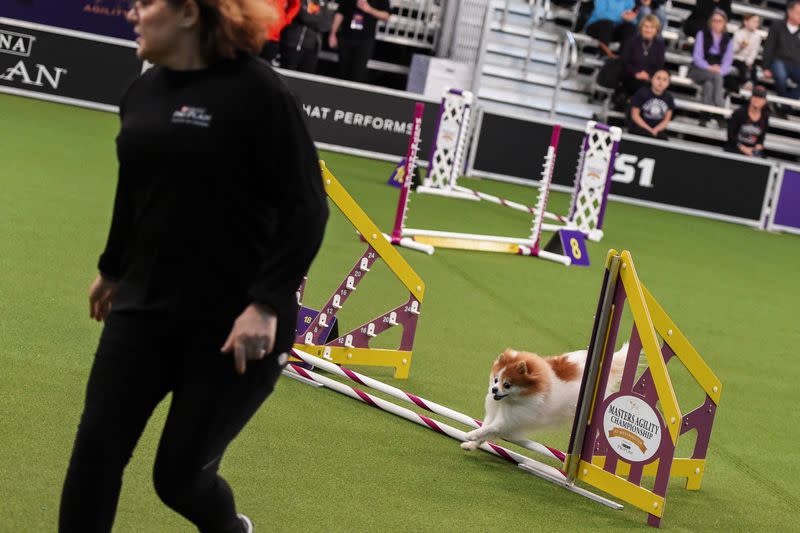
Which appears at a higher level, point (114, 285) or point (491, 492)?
point (114, 285)

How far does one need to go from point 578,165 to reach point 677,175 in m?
4.19

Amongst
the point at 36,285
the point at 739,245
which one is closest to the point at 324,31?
the point at 739,245

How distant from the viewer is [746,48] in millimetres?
19750

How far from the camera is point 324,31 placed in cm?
1719

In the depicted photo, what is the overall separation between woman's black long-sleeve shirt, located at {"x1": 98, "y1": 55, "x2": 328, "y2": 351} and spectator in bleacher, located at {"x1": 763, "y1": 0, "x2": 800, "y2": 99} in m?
18.1

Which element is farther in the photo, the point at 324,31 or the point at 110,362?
the point at 324,31

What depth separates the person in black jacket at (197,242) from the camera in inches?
106

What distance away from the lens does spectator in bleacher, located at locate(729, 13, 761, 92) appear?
1962 cm

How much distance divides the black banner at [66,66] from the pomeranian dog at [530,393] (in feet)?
36.6

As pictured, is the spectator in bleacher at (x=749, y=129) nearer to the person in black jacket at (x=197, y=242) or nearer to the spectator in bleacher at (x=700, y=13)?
the spectator in bleacher at (x=700, y=13)

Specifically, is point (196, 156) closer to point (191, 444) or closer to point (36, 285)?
point (191, 444)

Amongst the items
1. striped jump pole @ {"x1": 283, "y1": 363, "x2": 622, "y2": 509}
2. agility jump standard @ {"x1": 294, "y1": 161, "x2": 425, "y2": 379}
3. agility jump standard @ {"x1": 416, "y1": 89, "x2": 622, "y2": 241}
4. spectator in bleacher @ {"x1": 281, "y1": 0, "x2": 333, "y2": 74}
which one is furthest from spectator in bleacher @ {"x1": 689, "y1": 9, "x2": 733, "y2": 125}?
striped jump pole @ {"x1": 283, "y1": 363, "x2": 622, "y2": 509}

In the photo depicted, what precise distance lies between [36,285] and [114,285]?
4.02 metres

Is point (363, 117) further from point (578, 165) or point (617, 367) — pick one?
point (617, 367)
